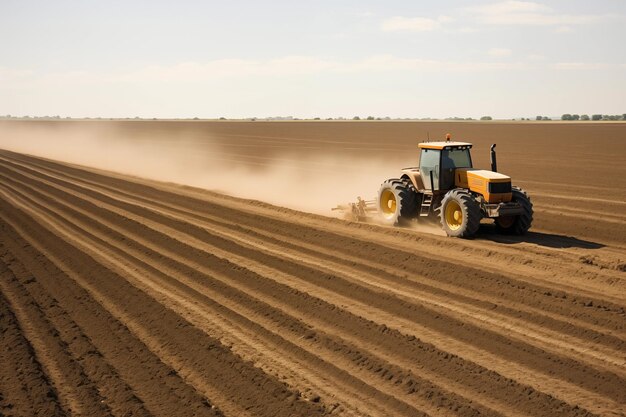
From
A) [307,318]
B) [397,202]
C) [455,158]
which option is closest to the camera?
[307,318]

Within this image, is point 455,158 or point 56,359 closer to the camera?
point 56,359

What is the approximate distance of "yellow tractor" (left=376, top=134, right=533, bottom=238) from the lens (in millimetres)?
12398

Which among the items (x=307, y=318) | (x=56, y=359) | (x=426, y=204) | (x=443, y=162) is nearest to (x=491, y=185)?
(x=443, y=162)

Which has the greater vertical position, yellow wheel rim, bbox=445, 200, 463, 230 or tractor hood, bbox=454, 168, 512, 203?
tractor hood, bbox=454, 168, 512, 203

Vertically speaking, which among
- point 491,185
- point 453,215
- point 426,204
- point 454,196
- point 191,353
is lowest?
point 191,353

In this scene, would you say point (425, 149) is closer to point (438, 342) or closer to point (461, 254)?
point (461, 254)

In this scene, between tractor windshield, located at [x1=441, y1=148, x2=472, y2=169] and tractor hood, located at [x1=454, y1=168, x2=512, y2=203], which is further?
tractor windshield, located at [x1=441, y1=148, x2=472, y2=169]

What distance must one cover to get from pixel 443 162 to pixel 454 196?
111cm

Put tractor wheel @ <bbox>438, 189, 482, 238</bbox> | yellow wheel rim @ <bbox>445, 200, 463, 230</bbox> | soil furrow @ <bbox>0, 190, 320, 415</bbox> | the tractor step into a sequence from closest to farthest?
1. soil furrow @ <bbox>0, 190, 320, 415</bbox>
2. tractor wheel @ <bbox>438, 189, 482, 238</bbox>
3. yellow wheel rim @ <bbox>445, 200, 463, 230</bbox>
4. the tractor step

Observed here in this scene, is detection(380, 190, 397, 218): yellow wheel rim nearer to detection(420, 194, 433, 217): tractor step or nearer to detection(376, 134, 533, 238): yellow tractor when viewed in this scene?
detection(376, 134, 533, 238): yellow tractor

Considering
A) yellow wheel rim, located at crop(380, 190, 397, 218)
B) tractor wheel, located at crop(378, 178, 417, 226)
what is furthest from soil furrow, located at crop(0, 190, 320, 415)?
yellow wheel rim, located at crop(380, 190, 397, 218)

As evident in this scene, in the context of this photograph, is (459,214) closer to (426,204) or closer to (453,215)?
(453,215)

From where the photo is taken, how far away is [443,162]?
1338 cm

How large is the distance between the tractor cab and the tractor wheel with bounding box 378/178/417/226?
0.54 metres
